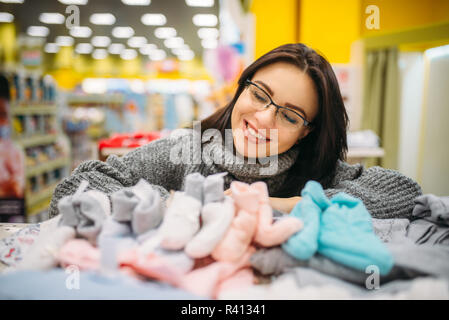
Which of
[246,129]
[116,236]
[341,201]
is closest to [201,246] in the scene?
[116,236]

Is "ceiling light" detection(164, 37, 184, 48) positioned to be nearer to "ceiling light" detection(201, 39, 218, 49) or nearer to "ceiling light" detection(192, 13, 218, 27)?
"ceiling light" detection(201, 39, 218, 49)

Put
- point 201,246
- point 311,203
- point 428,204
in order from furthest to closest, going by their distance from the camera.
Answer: point 428,204, point 311,203, point 201,246

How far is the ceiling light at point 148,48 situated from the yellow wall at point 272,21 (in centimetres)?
787

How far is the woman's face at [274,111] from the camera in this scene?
2.79ft

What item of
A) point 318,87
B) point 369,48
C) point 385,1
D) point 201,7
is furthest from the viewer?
point 201,7

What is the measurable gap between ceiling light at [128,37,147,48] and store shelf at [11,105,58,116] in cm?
578

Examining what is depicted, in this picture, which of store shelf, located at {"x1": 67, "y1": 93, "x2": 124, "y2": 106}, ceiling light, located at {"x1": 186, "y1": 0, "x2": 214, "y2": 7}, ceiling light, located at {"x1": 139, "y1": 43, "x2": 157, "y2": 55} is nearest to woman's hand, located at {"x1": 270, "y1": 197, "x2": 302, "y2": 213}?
store shelf, located at {"x1": 67, "y1": 93, "x2": 124, "y2": 106}

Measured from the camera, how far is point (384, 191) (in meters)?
0.89

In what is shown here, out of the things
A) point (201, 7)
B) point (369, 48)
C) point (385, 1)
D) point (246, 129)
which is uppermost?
point (201, 7)

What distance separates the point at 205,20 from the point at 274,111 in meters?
7.03

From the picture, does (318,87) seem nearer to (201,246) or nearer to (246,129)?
(246,129)

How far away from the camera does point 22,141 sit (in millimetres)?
2676

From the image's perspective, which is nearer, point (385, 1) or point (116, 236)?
point (116, 236)

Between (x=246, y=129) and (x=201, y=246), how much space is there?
19.7 inches
